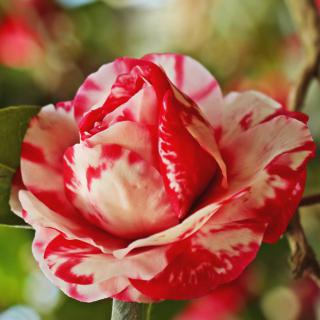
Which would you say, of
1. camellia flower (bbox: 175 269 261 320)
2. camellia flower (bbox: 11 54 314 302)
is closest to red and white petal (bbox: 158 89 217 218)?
camellia flower (bbox: 11 54 314 302)

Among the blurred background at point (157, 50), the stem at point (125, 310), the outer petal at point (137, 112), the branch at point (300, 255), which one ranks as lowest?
the blurred background at point (157, 50)

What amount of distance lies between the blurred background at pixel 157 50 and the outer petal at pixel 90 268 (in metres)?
0.44

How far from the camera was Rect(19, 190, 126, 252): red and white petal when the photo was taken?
384mm

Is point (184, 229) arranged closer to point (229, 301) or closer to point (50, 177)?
point (50, 177)

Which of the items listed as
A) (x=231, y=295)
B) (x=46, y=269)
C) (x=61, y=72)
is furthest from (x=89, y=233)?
(x=61, y=72)

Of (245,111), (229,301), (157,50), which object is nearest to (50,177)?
(245,111)

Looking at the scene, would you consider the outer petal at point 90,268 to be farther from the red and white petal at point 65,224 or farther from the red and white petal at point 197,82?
the red and white petal at point 197,82

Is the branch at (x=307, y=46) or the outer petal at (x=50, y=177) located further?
the branch at (x=307, y=46)

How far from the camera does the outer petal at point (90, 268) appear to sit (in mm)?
362

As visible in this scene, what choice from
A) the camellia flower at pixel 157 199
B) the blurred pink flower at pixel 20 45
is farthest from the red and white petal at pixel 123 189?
the blurred pink flower at pixel 20 45

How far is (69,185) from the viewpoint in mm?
407

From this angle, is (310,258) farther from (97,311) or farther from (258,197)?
(97,311)

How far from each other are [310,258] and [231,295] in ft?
1.57

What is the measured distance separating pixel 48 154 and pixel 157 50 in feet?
3.21
